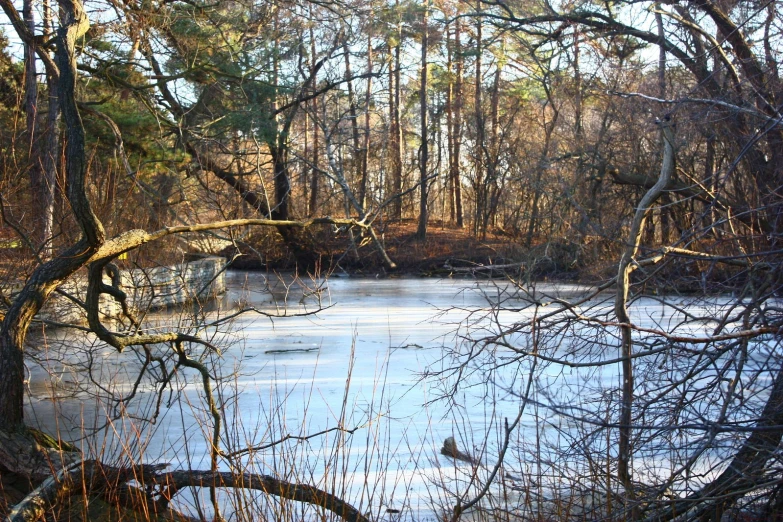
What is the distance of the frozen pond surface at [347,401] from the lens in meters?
3.60

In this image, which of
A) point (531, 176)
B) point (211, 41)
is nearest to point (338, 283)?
point (531, 176)

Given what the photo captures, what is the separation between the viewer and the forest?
293 centimetres

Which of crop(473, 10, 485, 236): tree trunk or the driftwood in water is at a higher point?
crop(473, 10, 485, 236): tree trunk

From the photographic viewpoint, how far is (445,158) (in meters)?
26.5

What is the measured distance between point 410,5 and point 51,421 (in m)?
13.2

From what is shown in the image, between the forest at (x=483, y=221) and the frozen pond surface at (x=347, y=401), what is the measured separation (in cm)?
15

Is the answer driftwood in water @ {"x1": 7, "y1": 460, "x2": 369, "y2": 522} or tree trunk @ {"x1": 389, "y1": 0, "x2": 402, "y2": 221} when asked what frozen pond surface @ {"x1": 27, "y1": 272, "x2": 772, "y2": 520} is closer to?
driftwood in water @ {"x1": 7, "y1": 460, "x2": 369, "y2": 522}

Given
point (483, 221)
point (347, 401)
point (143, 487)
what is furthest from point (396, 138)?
point (143, 487)

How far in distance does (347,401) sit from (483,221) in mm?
15246

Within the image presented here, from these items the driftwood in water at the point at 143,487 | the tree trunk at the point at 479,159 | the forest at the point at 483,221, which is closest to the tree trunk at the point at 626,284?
the forest at the point at 483,221

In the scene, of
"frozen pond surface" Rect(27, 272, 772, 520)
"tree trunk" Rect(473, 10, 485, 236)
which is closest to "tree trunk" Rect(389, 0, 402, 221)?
"tree trunk" Rect(473, 10, 485, 236)

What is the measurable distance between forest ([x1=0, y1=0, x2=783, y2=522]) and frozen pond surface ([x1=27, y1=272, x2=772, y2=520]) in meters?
0.15

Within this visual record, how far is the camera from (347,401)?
5.73m

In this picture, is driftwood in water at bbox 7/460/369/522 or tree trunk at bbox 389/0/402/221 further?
tree trunk at bbox 389/0/402/221
